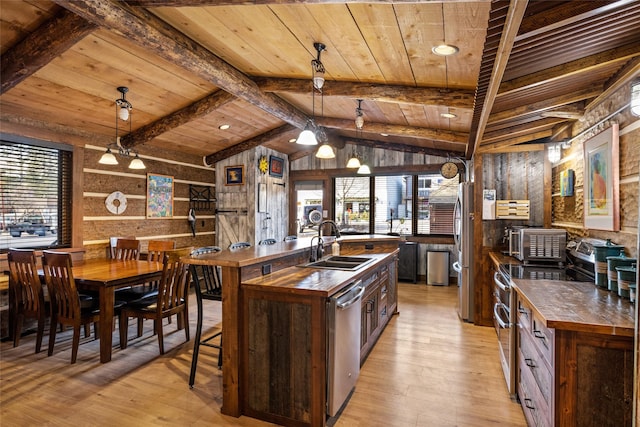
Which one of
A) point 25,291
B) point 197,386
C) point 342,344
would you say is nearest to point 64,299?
point 25,291

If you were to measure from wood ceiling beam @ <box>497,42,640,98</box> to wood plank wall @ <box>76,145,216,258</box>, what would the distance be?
192 inches

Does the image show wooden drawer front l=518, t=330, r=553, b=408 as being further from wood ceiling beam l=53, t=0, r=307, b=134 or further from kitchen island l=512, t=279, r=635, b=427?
wood ceiling beam l=53, t=0, r=307, b=134

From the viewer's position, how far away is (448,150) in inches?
258

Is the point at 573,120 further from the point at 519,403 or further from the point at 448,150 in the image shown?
the point at 448,150

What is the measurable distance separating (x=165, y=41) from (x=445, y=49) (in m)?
2.21

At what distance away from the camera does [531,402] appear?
2066 millimetres

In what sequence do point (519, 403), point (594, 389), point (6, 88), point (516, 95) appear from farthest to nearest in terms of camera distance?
point (6, 88) → point (516, 95) → point (519, 403) → point (594, 389)

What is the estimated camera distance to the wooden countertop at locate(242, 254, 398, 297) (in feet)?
7.18

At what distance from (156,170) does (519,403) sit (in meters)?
5.52

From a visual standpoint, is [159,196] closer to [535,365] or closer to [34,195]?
[34,195]

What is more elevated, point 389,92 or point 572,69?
point 389,92

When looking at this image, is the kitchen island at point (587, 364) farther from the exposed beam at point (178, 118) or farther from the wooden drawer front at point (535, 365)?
the exposed beam at point (178, 118)

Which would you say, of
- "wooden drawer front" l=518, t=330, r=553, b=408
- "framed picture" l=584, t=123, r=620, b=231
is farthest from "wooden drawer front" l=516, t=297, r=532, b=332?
"framed picture" l=584, t=123, r=620, b=231

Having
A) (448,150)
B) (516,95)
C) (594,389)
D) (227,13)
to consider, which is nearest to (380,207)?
(448,150)
